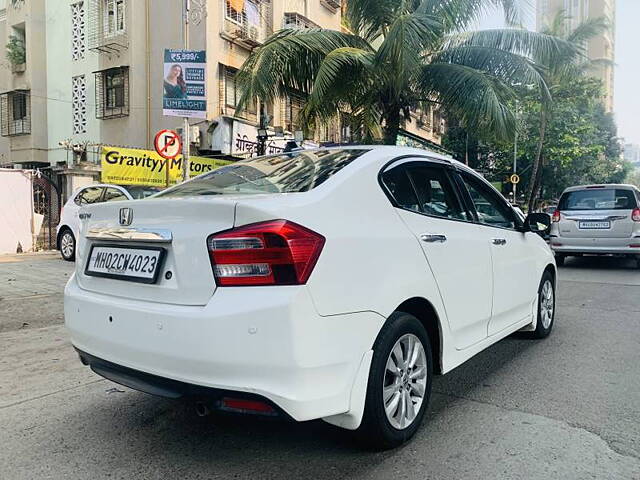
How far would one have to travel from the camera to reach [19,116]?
23281mm

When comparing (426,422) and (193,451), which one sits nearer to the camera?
(193,451)

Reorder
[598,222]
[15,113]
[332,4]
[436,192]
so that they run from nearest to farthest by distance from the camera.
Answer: [436,192]
[598,222]
[15,113]
[332,4]

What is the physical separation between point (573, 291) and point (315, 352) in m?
7.11

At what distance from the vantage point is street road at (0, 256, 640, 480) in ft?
9.11

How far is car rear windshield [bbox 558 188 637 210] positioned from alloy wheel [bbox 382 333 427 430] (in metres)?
9.18

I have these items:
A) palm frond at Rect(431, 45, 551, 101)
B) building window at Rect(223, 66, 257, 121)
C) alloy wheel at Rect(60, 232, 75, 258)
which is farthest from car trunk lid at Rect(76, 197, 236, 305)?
building window at Rect(223, 66, 257, 121)

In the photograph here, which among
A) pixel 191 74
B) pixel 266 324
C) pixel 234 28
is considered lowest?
pixel 266 324

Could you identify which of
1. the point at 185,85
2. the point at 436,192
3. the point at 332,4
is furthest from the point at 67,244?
→ the point at 332,4

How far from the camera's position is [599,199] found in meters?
10.9

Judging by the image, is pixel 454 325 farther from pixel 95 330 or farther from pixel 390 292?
pixel 95 330

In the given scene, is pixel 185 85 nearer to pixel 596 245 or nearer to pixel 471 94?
pixel 471 94

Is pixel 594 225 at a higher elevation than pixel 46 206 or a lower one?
lower

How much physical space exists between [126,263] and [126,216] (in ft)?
0.85

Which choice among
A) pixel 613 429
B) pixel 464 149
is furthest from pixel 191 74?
pixel 464 149
